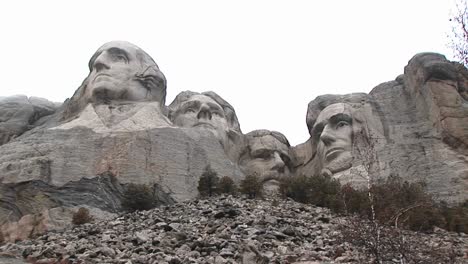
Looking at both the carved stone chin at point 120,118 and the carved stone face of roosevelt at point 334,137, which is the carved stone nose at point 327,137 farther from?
the carved stone chin at point 120,118

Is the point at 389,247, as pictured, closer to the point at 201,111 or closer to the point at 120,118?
the point at 120,118

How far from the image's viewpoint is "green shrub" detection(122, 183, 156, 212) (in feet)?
74.6

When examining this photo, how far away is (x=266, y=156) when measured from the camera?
31.2 meters

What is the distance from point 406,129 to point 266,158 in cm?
480

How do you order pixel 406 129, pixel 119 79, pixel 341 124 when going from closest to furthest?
1. pixel 119 79
2. pixel 406 129
3. pixel 341 124

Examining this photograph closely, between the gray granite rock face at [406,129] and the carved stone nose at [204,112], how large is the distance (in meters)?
3.59

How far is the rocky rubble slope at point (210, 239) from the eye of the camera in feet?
48.3

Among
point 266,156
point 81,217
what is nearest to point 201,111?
point 266,156

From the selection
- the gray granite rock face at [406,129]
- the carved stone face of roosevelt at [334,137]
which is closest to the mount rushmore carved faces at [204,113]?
the gray granite rock face at [406,129]

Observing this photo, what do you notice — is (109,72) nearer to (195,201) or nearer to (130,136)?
(130,136)

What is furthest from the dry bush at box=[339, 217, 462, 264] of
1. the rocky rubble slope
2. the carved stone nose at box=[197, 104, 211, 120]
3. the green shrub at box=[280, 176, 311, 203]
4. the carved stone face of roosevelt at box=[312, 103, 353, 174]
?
the carved stone nose at box=[197, 104, 211, 120]

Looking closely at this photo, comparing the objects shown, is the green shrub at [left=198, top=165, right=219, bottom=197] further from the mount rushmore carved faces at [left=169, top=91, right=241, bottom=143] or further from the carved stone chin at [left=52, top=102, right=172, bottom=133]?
the mount rushmore carved faces at [left=169, top=91, right=241, bottom=143]

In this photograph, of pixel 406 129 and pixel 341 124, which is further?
pixel 341 124

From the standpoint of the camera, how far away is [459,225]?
21.3m
